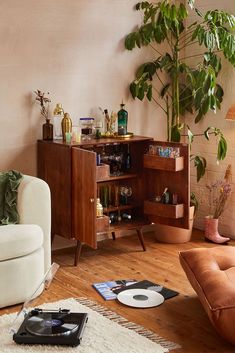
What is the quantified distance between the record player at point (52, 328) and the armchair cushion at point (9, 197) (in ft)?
2.35

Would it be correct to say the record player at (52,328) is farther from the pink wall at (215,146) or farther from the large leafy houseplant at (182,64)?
the pink wall at (215,146)

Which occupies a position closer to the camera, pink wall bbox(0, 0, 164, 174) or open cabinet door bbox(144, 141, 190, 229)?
pink wall bbox(0, 0, 164, 174)

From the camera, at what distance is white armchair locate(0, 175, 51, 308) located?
3.40 meters

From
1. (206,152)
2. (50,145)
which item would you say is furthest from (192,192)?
(50,145)

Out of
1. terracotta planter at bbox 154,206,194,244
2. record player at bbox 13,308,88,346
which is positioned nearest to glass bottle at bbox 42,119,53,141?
terracotta planter at bbox 154,206,194,244

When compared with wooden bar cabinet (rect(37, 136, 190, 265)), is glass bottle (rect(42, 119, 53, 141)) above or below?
above

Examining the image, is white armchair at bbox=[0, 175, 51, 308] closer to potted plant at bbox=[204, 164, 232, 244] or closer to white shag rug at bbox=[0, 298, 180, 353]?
white shag rug at bbox=[0, 298, 180, 353]

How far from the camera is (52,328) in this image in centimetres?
298

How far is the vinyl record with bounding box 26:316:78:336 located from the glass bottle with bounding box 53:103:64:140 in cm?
169

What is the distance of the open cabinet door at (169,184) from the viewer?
435 centimetres

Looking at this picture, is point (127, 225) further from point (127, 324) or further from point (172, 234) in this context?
point (127, 324)

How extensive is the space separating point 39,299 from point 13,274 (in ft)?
0.85

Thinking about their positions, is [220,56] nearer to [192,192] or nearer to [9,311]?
[192,192]

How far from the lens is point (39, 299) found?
357 centimetres
